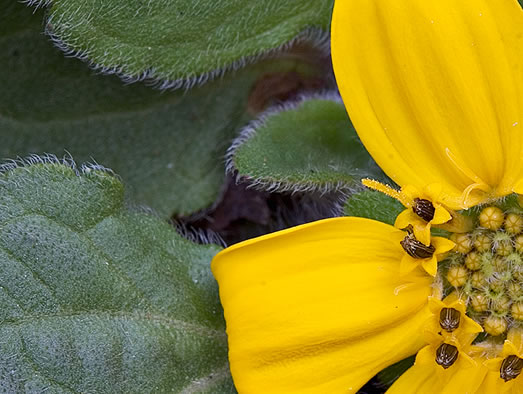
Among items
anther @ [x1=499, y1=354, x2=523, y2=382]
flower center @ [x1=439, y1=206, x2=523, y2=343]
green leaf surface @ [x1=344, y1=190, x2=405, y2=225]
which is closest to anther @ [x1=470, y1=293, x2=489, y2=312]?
flower center @ [x1=439, y1=206, x2=523, y2=343]

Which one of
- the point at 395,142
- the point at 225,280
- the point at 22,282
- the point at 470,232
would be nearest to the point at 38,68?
the point at 22,282

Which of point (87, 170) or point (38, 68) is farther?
point (38, 68)

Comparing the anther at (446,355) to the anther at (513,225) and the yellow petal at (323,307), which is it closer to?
the yellow petal at (323,307)

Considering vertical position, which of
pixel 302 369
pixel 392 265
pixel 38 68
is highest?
pixel 38 68

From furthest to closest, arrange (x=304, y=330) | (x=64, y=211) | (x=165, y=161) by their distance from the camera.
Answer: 1. (x=165, y=161)
2. (x=64, y=211)
3. (x=304, y=330)

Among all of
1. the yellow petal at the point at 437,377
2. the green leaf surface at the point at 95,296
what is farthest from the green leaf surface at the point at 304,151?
the yellow petal at the point at 437,377

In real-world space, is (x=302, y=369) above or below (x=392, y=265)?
below

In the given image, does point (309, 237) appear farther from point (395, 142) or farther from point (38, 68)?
point (38, 68)

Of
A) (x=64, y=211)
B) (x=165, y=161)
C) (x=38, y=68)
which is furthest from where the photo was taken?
(x=165, y=161)
